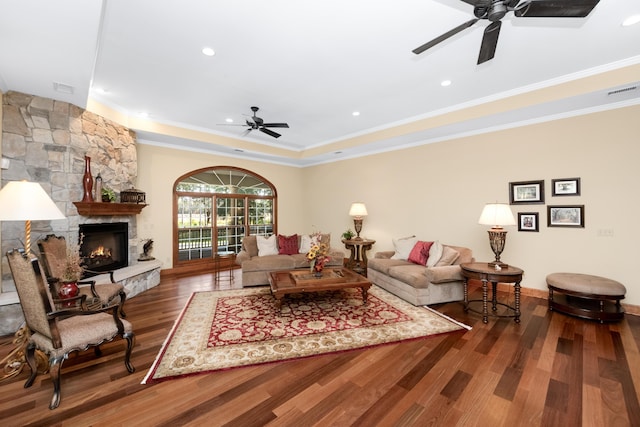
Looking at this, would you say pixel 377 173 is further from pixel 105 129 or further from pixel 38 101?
pixel 38 101

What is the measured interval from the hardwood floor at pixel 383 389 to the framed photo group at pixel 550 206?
1754mm

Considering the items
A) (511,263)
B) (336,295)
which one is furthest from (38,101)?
(511,263)

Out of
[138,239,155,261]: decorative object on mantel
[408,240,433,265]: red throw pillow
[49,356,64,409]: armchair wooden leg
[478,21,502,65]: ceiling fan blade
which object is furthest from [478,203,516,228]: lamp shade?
[138,239,155,261]: decorative object on mantel

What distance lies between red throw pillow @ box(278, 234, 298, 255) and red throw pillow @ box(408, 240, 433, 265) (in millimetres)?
Answer: 2382

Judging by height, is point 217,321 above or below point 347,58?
below

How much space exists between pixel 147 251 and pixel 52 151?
2.53m

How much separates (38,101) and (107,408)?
164 inches

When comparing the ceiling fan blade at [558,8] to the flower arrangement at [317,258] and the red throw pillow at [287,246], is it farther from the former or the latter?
the red throw pillow at [287,246]

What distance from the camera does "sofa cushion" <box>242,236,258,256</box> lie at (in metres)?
5.30

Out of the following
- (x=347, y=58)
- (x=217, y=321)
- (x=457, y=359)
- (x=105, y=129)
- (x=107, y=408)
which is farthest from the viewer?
(x=105, y=129)

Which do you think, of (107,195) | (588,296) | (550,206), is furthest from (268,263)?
(550,206)

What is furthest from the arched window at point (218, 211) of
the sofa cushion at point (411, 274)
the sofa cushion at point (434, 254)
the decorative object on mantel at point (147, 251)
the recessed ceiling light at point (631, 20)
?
the recessed ceiling light at point (631, 20)

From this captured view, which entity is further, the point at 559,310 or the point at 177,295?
the point at 177,295

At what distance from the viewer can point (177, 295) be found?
4410 millimetres
